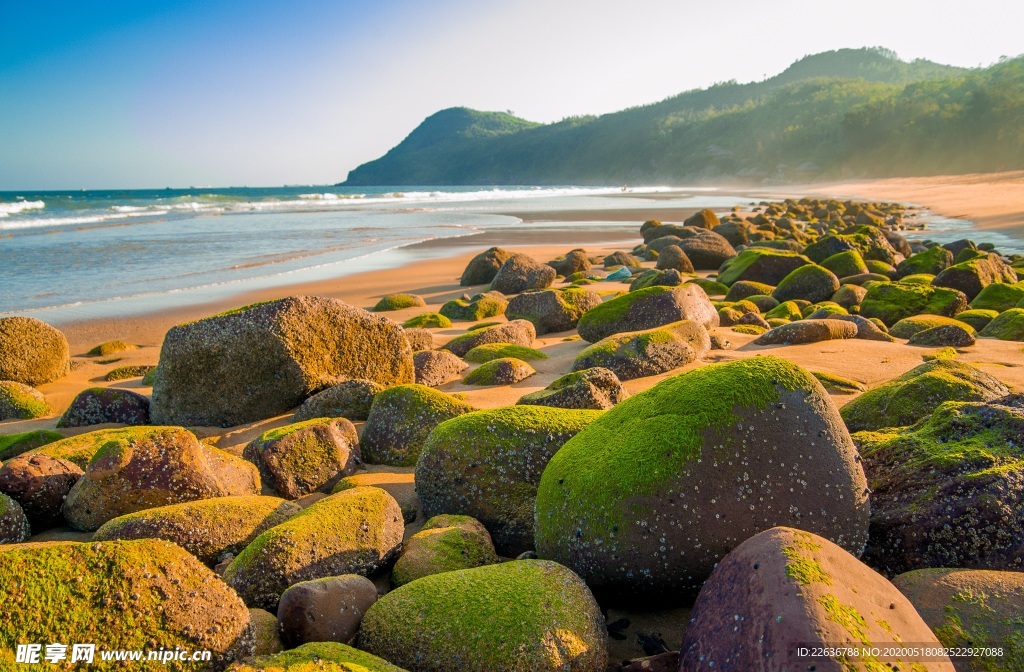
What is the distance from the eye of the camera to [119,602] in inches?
78.4

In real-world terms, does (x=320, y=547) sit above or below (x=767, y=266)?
below

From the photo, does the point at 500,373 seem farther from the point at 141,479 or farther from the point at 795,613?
the point at 795,613

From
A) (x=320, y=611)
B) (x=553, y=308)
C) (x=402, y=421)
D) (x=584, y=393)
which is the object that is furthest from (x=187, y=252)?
(x=320, y=611)

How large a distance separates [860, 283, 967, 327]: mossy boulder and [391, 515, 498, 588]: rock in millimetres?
6531

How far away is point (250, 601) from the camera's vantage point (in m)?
2.63

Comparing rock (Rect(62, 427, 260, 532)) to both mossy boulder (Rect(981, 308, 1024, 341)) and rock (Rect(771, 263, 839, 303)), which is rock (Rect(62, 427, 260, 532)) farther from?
rock (Rect(771, 263, 839, 303))

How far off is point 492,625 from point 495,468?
3.85 ft

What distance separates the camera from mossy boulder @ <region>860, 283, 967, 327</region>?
25.4ft

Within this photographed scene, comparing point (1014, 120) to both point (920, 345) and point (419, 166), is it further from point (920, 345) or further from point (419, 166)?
point (419, 166)

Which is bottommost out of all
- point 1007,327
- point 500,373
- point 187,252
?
point 1007,327

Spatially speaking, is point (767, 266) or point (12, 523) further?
point (767, 266)

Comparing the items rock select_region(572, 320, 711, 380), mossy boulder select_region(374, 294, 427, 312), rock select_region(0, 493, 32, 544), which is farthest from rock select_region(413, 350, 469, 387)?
mossy boulder select_region(374, 294, 427, 312)

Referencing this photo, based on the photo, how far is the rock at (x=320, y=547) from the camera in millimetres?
2662

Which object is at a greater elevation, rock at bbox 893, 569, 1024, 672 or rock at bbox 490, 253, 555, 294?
rock at bbox 490, 253, 555, 294
